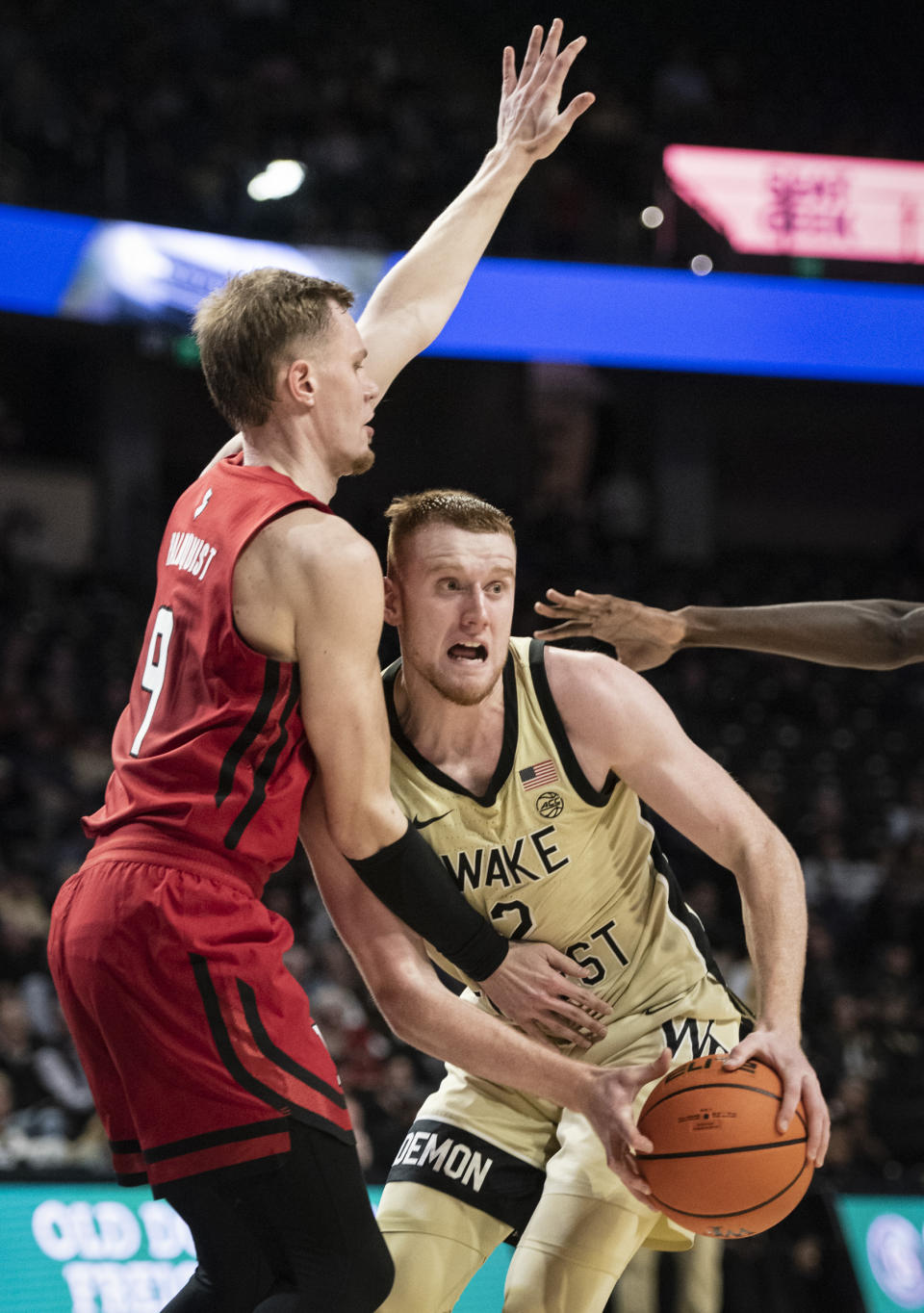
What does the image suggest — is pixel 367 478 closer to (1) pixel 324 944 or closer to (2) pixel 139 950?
(1) pixel 324 944

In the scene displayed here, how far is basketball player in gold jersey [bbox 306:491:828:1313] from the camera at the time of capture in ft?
10.5

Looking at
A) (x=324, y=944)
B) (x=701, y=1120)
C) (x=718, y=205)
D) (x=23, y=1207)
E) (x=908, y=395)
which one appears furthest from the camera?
(x=908, y=395)

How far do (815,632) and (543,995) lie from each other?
1.32 metres

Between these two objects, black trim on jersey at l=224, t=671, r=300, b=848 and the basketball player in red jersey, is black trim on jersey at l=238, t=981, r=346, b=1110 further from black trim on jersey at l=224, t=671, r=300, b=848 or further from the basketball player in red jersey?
black trim on jersey at l=224, t=671, r=300, b=848

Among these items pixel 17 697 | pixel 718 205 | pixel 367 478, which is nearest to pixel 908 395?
pixel 718 205

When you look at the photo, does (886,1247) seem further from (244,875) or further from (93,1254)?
(244,875)

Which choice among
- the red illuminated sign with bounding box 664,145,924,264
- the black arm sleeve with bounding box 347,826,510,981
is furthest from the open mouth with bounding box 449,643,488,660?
the red illuminated sign with bounding box 664,145,924,264

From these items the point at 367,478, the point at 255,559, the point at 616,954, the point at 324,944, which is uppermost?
the point at 367,478

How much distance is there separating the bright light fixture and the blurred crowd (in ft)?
0.29

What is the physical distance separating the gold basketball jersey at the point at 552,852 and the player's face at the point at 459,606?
166 mm

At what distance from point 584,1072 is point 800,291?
42.3 feet

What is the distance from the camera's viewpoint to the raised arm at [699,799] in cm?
306

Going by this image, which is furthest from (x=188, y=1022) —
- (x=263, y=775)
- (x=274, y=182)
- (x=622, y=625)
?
(x=274, y=182)

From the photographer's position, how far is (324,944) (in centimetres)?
919
